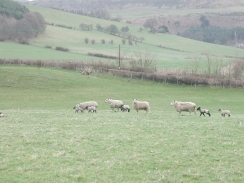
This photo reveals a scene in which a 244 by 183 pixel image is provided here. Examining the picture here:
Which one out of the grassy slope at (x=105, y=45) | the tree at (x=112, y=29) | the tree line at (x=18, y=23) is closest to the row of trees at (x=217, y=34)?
the grassy slope at (x=105, y=45)

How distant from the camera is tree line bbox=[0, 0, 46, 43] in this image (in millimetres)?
104688

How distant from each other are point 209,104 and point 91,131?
34.9 m

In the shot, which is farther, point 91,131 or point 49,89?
point 49,89

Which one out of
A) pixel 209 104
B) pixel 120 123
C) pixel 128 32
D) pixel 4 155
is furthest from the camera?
pixel 128 32

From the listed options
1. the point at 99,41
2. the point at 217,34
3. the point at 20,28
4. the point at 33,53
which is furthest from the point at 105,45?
the point at 217,34

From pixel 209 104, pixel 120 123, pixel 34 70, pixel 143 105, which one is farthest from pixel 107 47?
pixel 120 123

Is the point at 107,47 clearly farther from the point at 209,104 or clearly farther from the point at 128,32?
the point at 209,104

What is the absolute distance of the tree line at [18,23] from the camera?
105 metres

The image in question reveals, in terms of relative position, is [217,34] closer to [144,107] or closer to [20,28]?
[20,28]

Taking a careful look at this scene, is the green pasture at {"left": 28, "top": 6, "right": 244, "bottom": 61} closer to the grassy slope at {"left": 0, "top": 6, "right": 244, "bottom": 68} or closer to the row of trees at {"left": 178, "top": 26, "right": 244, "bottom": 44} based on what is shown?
the grassy slope at {"left": 0, "top": 6, "right": 244, "bottom": 68}

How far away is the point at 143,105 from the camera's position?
2950 cm

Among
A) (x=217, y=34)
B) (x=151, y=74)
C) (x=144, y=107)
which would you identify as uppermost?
(x=217, y=34)

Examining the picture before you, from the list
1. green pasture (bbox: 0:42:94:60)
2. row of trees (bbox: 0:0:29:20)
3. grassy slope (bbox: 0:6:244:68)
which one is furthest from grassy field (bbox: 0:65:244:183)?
row of trees (bbox: 0:0:29:20)

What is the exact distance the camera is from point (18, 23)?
10906 centimetres
